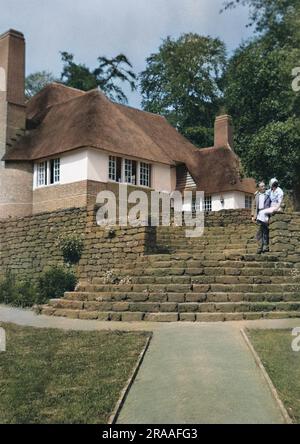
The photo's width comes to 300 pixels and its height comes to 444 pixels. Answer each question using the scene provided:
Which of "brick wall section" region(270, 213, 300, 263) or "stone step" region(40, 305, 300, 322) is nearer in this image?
"stone step" region(40, 305, 300, 322)

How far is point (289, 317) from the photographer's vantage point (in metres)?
11.6

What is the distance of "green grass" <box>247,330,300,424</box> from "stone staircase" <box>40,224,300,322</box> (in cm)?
A: 218

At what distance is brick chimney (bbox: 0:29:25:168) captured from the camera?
26.0 meters

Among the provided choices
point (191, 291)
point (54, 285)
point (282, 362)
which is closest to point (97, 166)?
point (54, 285)

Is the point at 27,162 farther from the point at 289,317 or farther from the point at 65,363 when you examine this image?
the point at 65,363

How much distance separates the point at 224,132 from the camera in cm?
3275

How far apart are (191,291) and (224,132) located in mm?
21541

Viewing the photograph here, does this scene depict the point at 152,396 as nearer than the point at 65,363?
Yes

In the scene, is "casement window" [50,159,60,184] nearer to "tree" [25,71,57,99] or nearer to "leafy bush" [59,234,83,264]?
"leafy bush" [59,234,83,264]

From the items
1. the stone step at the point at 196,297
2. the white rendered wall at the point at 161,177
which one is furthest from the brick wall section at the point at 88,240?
the white rendered wall at the point at 161,177

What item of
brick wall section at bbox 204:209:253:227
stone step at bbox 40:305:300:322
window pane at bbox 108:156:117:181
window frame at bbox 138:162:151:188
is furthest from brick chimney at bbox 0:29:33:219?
stone step at bbox 40:305:300:322

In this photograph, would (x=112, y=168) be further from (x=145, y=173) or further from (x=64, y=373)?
(x=64, y=373)

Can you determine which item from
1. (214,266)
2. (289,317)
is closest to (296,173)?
(214,266)

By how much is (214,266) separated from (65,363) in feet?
21.1
